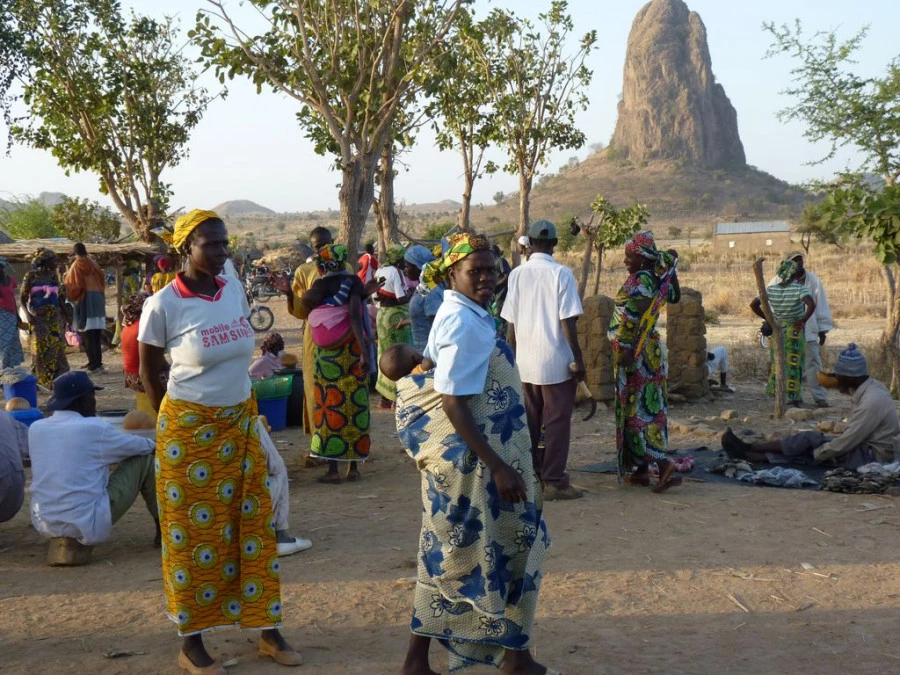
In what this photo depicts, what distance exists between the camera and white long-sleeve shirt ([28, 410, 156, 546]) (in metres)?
5.14

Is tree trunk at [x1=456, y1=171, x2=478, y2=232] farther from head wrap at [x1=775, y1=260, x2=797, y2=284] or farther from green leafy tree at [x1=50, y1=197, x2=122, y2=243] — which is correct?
green leafy tree at [x1=50, y1=197, x2=122, y2=243]

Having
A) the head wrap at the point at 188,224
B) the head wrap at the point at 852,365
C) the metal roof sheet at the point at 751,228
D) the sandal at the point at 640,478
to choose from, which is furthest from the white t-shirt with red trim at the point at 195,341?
the metal roof sheet at the point at 751,228

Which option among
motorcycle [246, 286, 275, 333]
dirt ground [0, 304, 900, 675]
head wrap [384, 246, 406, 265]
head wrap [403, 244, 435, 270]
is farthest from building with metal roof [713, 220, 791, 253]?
dirt ground [0, 304, 900, 675]

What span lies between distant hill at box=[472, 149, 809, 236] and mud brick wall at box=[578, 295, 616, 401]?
210 feet

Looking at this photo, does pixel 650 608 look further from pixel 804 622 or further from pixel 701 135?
pixel 701 135

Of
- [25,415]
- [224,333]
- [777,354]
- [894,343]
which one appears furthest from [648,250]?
[894,343]

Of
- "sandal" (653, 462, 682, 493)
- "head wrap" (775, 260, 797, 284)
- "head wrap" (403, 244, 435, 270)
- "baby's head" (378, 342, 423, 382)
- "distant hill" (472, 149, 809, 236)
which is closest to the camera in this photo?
"baby's head" (378, 342, 423, 382)

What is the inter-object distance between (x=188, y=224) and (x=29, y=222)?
40.1 meters

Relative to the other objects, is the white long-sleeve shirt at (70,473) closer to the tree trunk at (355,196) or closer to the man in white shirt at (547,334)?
the man in white shirt at (547,334)

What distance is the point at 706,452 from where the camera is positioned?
816 centimetres

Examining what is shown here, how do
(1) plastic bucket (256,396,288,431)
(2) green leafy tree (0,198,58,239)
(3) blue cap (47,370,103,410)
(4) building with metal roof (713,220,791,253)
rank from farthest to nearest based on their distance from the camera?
1. (4) building with metal roof (713,220,791,253)
2. (2) green leafy tree (0,198,58,239)
3. (1) plastic bucket (256,396,288,431)
4. (3) blue cap (47,370,103,410)

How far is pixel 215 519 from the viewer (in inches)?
149

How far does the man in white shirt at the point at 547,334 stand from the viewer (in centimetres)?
617

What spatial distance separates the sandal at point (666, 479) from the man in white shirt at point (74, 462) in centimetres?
351
